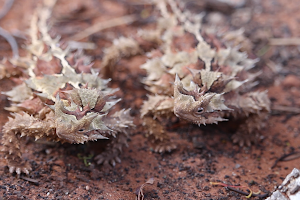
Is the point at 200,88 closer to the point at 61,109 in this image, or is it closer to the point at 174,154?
the point at 174,154

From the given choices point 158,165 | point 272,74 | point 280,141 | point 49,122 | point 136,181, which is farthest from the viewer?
point 272,74

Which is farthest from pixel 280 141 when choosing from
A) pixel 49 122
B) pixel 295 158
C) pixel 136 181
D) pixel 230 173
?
pixel 49 122

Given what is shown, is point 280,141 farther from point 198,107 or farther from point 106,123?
point 106,123

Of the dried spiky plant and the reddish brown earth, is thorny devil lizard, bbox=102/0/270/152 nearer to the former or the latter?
the dried spiky plant

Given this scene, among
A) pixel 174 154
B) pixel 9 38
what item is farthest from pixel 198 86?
pixel 9 38

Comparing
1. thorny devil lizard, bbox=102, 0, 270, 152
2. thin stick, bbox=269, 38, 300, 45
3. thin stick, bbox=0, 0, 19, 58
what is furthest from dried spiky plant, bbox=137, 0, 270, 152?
thin stick, bbox=0, 0, 19, 58

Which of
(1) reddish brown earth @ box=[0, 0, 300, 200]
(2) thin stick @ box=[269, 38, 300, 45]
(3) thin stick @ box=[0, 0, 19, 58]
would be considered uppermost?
(3) thin stick @ box=[0, 0, 19, 58]

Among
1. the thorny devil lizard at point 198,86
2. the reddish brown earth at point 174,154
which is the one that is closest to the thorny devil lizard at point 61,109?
the reddish brown earth at point 174,154
